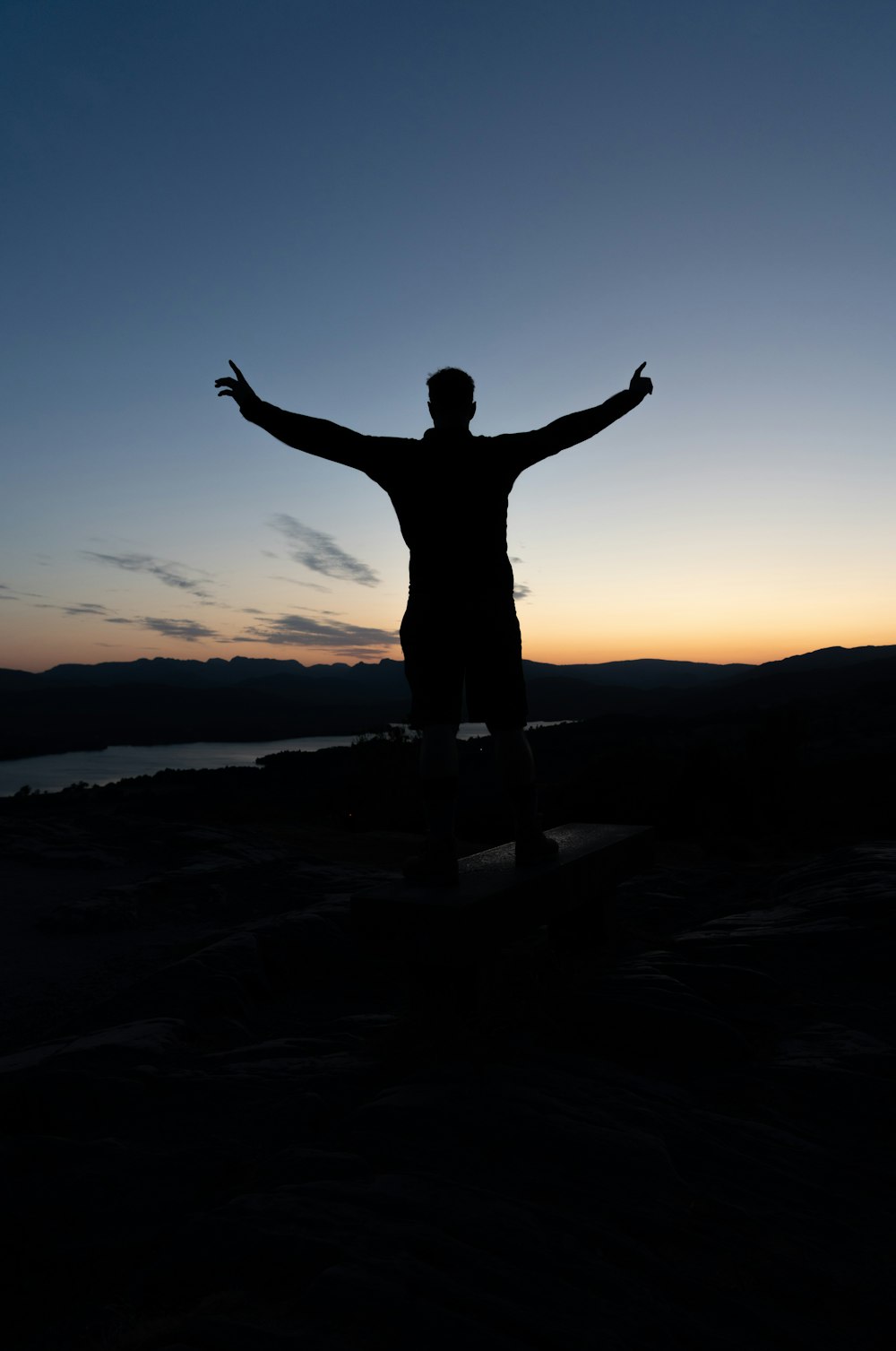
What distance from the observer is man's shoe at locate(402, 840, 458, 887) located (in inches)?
139

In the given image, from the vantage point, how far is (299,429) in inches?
140

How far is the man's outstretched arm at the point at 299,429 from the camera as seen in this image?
11.5 feet

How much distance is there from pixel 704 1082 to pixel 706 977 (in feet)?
3.14

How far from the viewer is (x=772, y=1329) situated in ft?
5.52

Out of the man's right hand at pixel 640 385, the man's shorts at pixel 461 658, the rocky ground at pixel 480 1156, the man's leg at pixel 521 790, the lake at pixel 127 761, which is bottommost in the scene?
the lake at pixel 127 761

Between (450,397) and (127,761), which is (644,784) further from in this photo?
(127,761)

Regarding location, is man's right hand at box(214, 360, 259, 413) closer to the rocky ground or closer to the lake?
the rocky ground

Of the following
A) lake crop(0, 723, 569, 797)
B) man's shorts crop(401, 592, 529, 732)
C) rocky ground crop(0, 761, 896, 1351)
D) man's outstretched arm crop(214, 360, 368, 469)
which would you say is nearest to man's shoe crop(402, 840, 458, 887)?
rocky ground crop(0, 761, 896, 1351)

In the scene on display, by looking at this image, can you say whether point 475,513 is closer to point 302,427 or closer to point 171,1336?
point 302,427

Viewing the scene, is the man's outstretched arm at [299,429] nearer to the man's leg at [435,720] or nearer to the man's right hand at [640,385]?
the man's leg at [435,720]

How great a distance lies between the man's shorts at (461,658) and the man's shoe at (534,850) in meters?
0.66

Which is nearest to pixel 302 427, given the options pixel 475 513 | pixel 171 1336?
pixel 475 513

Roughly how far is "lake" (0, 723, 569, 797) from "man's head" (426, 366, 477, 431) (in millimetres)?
50468

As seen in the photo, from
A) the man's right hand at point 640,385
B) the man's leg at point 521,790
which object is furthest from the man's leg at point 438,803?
the man's right hand at point 640,385
